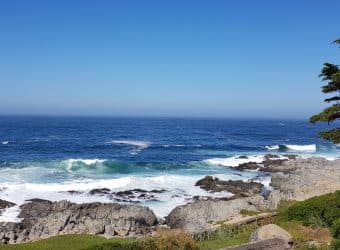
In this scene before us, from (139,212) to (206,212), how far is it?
5.25m

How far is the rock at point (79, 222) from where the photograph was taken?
92.1 ft

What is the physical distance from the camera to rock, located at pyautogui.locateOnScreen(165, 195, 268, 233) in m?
30.3

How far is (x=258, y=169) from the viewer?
5816 cm

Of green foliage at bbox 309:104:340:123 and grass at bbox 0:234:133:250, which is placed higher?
green foliage at bbox 309:104:340:123

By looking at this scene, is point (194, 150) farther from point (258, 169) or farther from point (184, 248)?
point (184, 248)

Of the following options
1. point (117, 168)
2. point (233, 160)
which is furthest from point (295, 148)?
point (117, 168)

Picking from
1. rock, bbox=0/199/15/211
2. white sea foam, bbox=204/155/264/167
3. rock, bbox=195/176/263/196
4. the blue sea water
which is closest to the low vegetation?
the blue sea water

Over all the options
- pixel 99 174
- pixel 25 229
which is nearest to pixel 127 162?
pixel 99 174

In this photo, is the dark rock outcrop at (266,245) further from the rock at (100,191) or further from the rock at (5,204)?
the rock at (100,191)

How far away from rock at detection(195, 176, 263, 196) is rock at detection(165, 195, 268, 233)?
6276mm

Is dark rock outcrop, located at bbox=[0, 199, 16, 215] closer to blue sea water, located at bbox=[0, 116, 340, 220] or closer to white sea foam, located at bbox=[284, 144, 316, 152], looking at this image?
blue sea water, located at bbox=[0, 116, 340, 220]

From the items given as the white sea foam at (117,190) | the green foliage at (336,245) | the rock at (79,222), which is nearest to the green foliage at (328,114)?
the green foliage at (336,245)

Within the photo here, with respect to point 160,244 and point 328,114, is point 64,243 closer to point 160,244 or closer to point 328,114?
Answer: point 160,244

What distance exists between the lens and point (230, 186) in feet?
147
